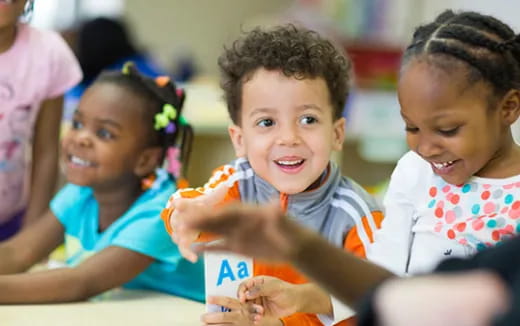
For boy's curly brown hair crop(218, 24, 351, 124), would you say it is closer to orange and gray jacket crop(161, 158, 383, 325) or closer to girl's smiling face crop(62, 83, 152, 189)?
orange and gray jacket crop(161, 158, 383, 325)

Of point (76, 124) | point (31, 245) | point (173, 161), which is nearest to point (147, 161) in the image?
point (173, 161)

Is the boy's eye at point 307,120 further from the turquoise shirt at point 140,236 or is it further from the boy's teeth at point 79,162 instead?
the boy's teeth at point 79,162

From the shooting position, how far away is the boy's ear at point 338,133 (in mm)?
1480

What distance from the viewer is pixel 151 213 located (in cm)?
175

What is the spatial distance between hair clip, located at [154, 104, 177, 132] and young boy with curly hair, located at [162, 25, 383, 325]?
0.37m

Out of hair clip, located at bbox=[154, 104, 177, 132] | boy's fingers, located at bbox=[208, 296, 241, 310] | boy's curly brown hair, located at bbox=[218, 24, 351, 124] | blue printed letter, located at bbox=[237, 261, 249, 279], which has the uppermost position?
boy's curly brown hair, located at bbox=[218, 24, 351, 124]

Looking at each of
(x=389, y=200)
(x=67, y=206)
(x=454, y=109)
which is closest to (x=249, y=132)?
(x=389, y=200)

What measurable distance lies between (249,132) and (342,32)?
423cm

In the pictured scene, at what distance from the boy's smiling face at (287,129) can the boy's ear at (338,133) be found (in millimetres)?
32

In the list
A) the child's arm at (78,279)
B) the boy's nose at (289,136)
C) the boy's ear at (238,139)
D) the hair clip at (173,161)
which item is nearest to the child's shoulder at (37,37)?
the hair clip at (173,161)

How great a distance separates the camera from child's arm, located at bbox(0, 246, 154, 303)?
1.57 metres

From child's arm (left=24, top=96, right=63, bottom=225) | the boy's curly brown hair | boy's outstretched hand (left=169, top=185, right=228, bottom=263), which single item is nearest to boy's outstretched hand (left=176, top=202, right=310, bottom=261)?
boy's outstretched hand (left=169, top=185, right=228, bottom=263)

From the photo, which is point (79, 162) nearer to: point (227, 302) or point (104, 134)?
point (104, 134)

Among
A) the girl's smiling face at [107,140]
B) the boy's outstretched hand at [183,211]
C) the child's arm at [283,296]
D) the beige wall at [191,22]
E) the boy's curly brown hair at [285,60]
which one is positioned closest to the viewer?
the boy's outstretched hand at [183,211]
